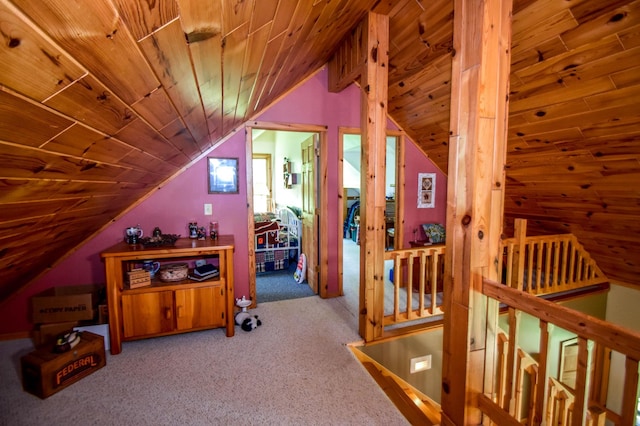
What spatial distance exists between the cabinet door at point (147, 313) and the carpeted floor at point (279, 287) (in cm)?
109

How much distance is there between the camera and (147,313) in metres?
2.34

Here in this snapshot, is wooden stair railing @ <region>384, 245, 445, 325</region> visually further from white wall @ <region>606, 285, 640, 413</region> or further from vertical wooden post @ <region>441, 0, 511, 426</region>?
white wall @ <region>606, 285, 640, 413</region>

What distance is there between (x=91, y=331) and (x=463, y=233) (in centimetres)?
273

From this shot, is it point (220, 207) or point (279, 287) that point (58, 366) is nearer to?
point (220, 207)

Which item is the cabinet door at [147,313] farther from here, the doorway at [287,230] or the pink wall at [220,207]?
the doorway at [287,230]

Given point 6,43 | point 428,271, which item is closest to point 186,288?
point 6,43

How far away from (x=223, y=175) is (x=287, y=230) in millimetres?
2070

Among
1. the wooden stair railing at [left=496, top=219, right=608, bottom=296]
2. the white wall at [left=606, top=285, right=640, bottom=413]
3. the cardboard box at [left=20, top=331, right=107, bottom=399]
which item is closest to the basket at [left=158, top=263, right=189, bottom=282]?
the cardboard box at [left=20, top=331, right=107, bottom=399]

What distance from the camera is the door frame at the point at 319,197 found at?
3.04m

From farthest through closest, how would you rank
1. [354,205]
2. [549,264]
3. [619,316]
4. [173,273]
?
[354,205] → [619,316] → [549,264] → [173,273]

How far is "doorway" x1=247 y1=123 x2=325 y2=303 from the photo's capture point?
3148 millimetres

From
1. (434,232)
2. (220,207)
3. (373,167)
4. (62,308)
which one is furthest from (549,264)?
(62,308)

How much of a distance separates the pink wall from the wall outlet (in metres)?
1.13

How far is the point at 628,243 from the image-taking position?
2963 mm
